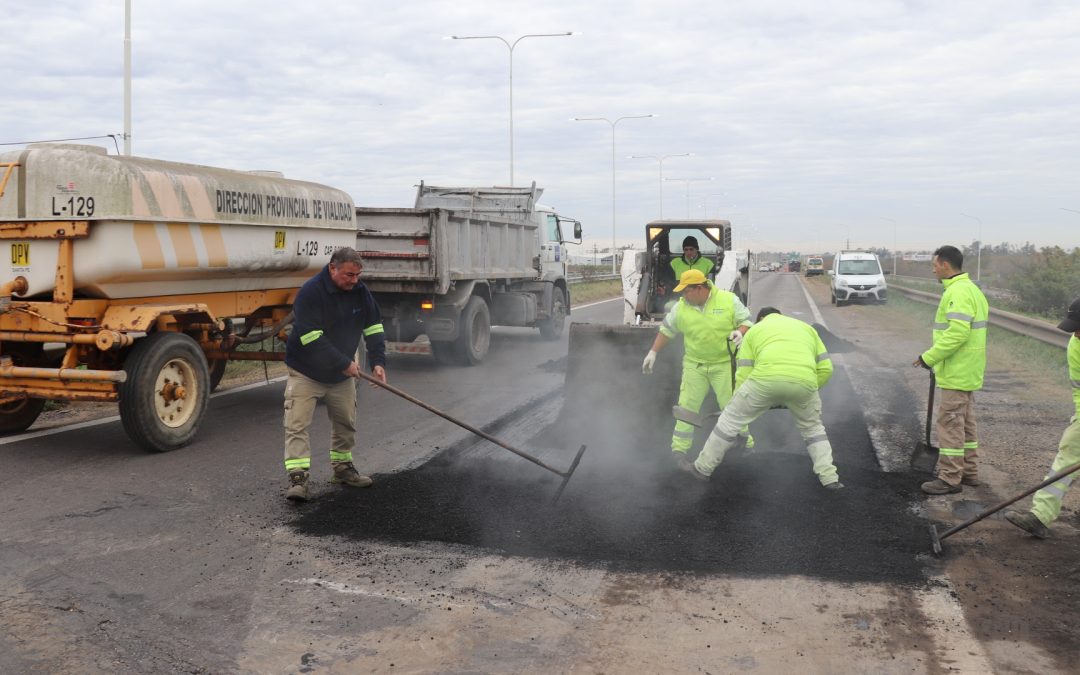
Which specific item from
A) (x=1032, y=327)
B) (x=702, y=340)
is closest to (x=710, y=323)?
(x=702, y=340)

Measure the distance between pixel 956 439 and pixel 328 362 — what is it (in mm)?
4181

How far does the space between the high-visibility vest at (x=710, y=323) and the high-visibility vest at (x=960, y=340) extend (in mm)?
1355

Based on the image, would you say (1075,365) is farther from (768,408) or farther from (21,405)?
(21,405)

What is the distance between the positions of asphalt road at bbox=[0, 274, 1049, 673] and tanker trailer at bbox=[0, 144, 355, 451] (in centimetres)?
50

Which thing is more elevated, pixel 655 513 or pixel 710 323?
pixel 710 323

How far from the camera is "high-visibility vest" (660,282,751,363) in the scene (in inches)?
267

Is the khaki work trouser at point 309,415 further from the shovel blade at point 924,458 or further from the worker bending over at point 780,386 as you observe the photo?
the shovel blade at point 924,458

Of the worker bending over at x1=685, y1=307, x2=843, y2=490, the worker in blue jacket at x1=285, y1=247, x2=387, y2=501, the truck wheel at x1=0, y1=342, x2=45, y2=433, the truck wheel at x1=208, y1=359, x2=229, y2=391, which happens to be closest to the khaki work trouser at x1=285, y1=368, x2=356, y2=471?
the worker in blue jacket at x1=285, y1=247, x2=387, y2=501

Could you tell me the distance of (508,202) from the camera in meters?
15.5

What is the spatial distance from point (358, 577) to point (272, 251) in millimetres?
5065

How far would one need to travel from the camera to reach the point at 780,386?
5.95 m

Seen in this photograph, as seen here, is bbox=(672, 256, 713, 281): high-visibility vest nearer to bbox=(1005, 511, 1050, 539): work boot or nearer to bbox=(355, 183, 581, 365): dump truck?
bbox=(355, 183, 581, 365): dump truck

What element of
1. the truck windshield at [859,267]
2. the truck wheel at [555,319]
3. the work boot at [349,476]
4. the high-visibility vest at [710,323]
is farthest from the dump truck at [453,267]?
the truck windshield at [859,267]

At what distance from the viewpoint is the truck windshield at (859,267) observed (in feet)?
95.1
